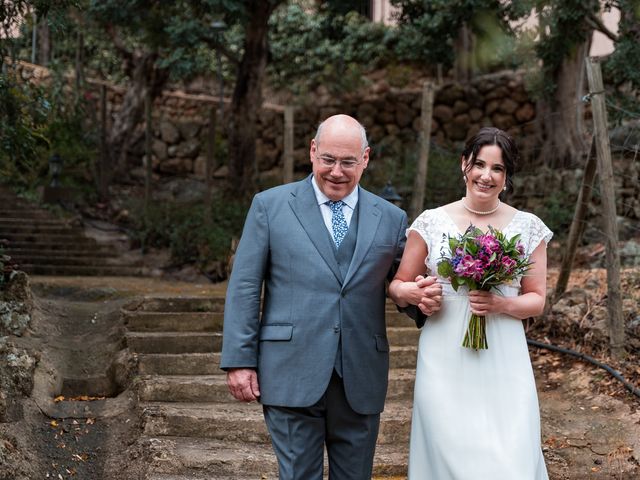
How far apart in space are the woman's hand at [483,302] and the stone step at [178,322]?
12.7 ft

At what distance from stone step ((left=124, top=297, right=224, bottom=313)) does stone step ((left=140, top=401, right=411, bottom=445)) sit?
183cm

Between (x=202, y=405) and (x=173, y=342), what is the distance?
834mm

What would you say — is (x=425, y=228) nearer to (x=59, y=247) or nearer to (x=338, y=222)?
(x=338, y=222)

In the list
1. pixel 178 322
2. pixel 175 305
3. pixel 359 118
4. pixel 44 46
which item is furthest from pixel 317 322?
pixel 44 46

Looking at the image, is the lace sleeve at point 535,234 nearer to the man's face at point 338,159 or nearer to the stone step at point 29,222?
the man's face at point 338,159

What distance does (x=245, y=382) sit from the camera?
3291 millimetres

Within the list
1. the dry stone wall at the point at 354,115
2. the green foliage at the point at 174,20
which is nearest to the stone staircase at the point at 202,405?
the green foliage at the point at 174,20

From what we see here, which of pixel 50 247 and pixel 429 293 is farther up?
pixel 429 293

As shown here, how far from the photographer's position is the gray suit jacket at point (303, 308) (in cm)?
328

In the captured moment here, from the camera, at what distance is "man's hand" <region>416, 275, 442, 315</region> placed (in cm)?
331

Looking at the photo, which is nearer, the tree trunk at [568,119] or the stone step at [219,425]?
the stone step at [219,425]

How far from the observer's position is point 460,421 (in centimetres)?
332

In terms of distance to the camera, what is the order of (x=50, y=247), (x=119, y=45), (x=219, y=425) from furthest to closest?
(x=119, y=45)
(x=50, y=247)
(x=219, y=425)

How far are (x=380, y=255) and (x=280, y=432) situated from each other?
758 mm
